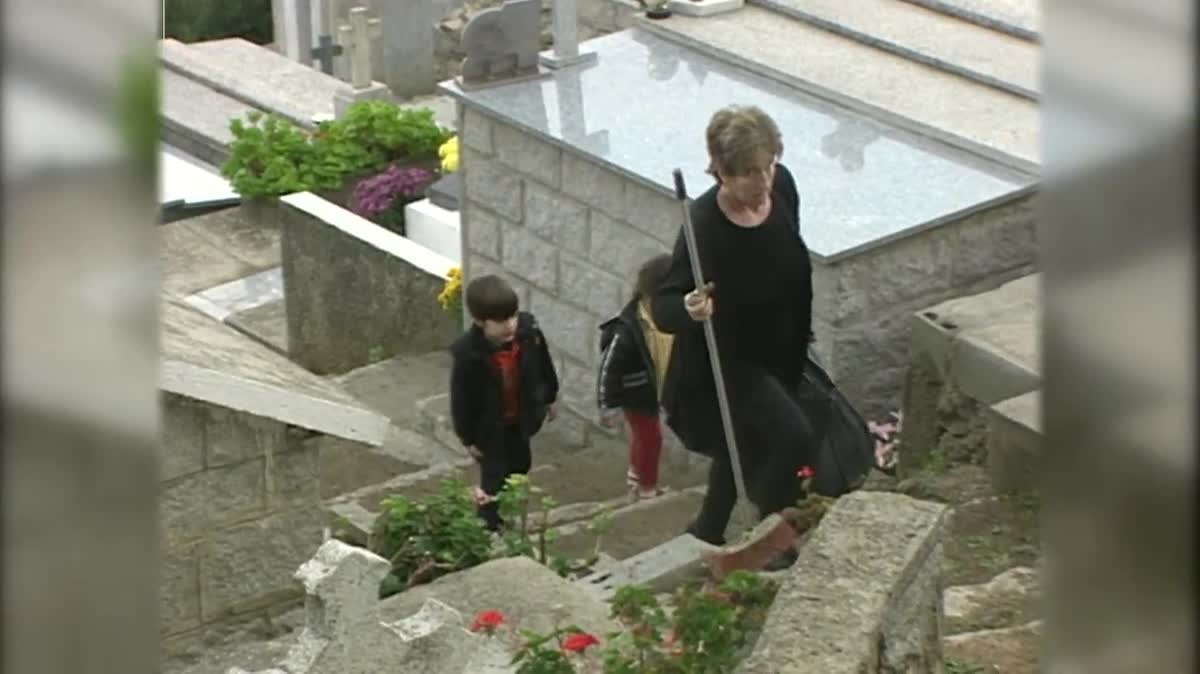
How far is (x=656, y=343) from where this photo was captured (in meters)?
5.61

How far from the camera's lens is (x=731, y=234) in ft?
16.4

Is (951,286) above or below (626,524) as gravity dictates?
above

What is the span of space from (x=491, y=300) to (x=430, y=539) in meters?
0.80

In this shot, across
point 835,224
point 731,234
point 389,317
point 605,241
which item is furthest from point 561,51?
point 731,234

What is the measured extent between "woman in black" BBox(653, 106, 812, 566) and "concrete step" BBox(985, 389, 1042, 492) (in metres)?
0.66

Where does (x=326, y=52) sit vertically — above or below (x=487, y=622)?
below

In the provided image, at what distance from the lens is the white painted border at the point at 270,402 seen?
221 inches

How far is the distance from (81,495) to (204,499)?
5.28m

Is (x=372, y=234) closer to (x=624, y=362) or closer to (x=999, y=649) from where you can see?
(x=624, y=362)

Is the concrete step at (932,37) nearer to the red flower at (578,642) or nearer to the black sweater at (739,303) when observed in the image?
the black sweater at (739,303)

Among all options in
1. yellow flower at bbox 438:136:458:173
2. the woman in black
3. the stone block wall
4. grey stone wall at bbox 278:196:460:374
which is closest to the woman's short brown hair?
the woman in black

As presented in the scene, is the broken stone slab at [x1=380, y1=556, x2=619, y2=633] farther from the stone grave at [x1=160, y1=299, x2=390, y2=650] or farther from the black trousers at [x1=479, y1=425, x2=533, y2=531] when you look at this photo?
the black trousers at [x1=479, y1=425, x2=533, y2=531]

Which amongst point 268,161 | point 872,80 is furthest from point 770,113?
point 268,161

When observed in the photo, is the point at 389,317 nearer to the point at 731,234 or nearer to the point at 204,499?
the point at 204,499
